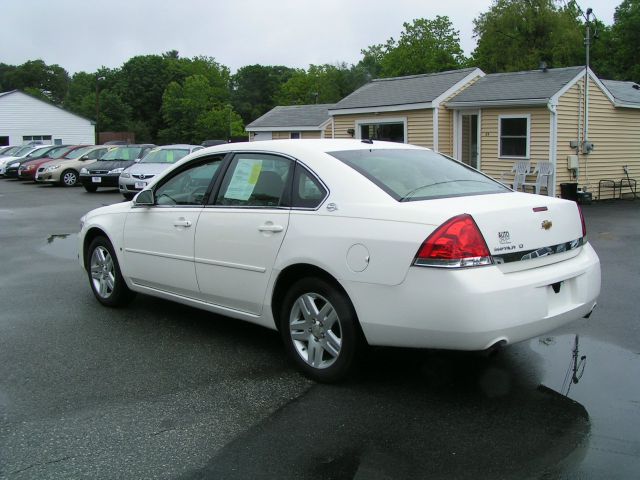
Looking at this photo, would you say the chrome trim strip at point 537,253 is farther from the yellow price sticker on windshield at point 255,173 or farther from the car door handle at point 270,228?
the yellow price sticker on windshield at point 255,173

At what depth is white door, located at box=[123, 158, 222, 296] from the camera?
17.7 feet

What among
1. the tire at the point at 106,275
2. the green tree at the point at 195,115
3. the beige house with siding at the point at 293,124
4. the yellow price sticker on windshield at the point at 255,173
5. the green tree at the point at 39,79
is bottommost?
the tire at the point at 106,275

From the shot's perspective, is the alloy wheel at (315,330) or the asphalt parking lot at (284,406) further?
the alloy wheel at (315,330)

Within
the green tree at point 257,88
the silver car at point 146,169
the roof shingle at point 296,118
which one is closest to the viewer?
the silver car at point 146,169

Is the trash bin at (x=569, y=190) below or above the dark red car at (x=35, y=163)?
below

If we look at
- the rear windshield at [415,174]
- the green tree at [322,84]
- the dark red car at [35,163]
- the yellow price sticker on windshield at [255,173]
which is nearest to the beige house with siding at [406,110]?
the dark red car at [35,163]

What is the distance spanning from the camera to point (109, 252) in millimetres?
6395

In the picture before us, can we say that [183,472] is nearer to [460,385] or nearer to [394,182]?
[460,385]

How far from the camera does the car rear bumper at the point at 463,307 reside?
3.76 meters

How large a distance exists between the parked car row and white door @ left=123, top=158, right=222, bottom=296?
13.1 meters

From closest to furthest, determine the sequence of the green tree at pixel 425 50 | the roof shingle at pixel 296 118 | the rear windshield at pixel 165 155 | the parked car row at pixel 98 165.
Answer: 1. the parked car row at pixel 98 165
2. the rear windshield at pixel 165 155
3. the roof shingle at pixel 296 118
4. the green tree at pixel 425 50

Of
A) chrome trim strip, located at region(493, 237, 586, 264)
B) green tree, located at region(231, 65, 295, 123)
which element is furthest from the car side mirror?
green tree, located at region(231, 65, 295, 123)

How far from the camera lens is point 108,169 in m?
22.3

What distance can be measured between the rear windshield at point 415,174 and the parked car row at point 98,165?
1461cm
